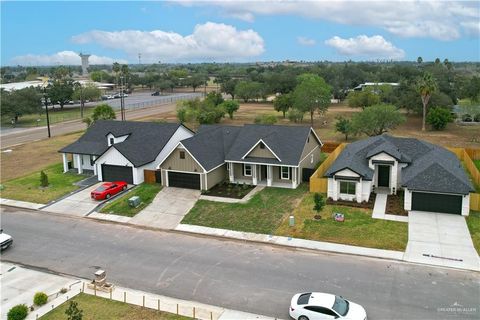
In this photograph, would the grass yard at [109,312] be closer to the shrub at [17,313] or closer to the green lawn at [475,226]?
the shrub at [17,313]

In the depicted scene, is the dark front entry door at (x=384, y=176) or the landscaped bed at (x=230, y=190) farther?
the landscaped bed at (x=230, y=190)

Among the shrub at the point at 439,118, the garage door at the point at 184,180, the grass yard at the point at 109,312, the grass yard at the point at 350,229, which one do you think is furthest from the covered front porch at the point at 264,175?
the shrub at the point at 439,118

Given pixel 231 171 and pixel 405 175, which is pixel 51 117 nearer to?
pixel 231 171

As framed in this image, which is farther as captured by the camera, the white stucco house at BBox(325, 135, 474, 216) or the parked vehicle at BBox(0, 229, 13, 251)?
the white stucco house at BBox(325, 135, 474, 216)

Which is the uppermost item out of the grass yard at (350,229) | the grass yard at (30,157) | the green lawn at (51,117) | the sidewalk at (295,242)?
the green lawn at (51,117)

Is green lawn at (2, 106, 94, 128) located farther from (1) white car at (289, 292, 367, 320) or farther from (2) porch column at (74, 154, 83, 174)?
(1) white car at (289, 292, 367, 320)

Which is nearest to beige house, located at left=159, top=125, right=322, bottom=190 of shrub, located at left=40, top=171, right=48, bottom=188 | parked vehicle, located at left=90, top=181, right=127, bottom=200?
parked vehicle, located at left=90, top=181, right=127, bottom=200

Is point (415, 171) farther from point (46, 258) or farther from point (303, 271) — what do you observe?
point (46, 258)
